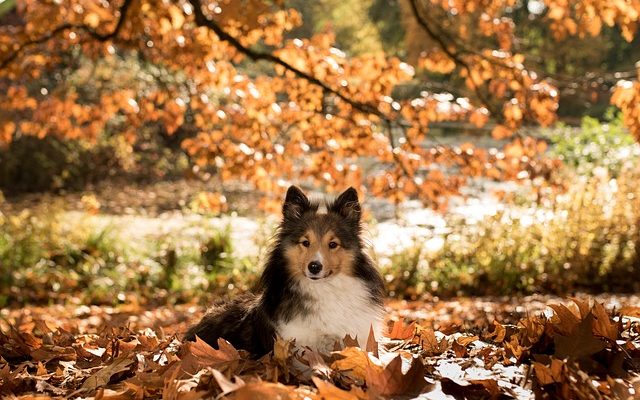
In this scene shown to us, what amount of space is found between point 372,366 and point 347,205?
131cm

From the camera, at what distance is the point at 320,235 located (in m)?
3.39

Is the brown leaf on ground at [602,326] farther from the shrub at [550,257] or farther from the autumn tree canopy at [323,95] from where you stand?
the shrub at [550,257]

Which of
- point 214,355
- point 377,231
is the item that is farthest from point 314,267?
point 377,231

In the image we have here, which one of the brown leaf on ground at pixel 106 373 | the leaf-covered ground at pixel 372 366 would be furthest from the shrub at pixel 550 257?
the brown leaf on ground at pixel 106 373

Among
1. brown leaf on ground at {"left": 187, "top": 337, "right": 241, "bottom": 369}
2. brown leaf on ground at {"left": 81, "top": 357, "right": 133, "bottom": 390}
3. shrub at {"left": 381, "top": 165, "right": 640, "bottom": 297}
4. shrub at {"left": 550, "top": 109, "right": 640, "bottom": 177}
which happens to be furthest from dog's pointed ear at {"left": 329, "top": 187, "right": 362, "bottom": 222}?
shrub at {"left": 550, "top": 109, "right": 640, "bottom": 177}

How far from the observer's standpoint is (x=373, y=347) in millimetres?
2590

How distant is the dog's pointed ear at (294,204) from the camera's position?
356 centimetres

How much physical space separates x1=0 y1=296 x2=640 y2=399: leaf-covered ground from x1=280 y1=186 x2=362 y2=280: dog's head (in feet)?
1.41

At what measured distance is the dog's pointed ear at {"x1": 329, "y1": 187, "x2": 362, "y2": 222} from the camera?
359 cm

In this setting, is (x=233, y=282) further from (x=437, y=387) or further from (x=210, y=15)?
(x=437, y=387)

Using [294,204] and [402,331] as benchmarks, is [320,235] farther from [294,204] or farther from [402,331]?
[402,331]

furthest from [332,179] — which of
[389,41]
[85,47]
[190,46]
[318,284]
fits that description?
[389,41]

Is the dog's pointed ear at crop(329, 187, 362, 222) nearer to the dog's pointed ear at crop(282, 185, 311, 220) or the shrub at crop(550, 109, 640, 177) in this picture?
the dog's pointed ear at crop(282, 185, 311, 220)

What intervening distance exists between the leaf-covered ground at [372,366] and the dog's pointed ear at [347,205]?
1.90 feet
